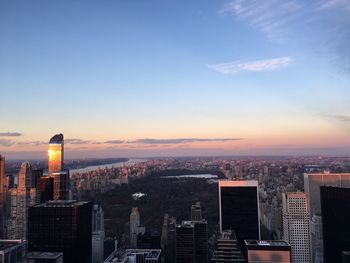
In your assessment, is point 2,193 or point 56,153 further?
point 56,153

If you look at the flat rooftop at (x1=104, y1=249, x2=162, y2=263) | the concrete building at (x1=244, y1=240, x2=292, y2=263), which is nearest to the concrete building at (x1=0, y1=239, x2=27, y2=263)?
the flat rooftop at (x1=104, y1=249, x2=162, y2=263)

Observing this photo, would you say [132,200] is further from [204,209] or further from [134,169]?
[204,209]

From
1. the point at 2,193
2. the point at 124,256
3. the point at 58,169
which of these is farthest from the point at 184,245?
the point at 58,169

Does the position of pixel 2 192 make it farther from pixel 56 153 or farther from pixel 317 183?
pixel 317 183

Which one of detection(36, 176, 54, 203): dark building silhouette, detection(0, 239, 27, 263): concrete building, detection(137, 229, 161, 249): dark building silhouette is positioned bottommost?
detection(137, 229, 161, 249): dark building silhouette

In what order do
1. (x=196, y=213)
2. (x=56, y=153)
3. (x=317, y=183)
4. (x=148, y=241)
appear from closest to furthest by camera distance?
(x=148, y=241) < (x=196, y=213) < (x=56, y=153) < (x=317, y=183)

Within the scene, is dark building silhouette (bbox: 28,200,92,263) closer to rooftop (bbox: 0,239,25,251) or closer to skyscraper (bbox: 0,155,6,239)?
skyscraper (bbox: 0,155,6,239)
